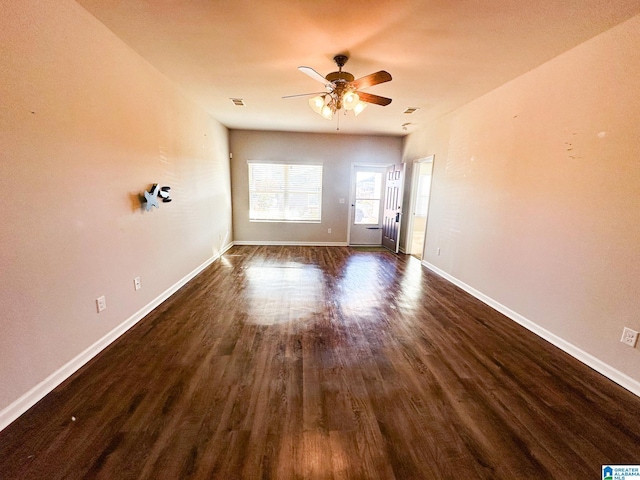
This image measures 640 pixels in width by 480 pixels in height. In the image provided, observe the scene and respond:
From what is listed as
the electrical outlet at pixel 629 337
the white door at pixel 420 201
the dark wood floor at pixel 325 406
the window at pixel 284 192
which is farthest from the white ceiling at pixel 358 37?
the window at pixel 284 192

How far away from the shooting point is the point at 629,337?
190 cm

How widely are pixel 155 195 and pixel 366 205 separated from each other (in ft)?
15.6

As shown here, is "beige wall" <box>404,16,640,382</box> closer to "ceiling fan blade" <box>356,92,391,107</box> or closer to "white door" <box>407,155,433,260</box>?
"ceiling fan blade" <box>356,92,391,107</box>

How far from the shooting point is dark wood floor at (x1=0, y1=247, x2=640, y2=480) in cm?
131

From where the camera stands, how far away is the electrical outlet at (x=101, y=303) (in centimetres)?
213

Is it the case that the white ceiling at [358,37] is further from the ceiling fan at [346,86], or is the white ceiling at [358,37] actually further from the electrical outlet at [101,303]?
the electrical outlet at [101,303]

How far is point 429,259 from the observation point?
484 cm

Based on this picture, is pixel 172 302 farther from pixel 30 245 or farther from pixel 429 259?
pixel 429 259

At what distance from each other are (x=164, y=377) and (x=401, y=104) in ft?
14.0

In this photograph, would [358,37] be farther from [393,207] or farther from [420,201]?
[420,201]

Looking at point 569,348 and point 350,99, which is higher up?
point 350,99

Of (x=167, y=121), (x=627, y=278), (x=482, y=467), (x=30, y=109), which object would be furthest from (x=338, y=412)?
(x=167, y=121)

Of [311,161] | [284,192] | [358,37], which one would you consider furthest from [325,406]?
[311,161]

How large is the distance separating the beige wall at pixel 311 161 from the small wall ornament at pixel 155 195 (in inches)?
122
